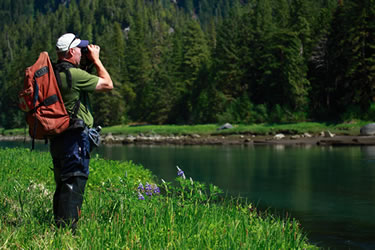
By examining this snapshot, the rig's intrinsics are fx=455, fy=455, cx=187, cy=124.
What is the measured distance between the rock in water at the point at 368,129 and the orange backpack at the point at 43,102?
35609 mm

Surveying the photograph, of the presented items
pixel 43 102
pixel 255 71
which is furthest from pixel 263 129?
pixel 43 102

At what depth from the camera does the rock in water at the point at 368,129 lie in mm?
36531

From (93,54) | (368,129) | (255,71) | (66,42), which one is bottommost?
(368,129)

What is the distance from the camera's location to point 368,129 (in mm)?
36938

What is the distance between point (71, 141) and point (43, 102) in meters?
0.50

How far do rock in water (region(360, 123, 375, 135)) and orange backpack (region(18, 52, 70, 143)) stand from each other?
35609mm

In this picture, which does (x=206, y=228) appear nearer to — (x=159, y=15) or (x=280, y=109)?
(x=280, y=109)

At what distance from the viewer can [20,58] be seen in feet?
265

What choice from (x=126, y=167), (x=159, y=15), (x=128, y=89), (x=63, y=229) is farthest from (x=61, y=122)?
(x=159, y=15)

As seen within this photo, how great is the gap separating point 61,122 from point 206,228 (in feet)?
6.25

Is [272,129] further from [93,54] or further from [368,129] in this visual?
[93,54]

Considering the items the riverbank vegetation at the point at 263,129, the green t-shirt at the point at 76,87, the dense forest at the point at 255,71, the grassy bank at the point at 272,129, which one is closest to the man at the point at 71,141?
the green t-shirt at the point at 76,87

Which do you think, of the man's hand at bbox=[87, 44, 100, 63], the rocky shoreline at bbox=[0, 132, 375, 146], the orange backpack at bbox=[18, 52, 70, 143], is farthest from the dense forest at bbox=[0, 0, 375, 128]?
the orange backpack at bbox=[18, 52, 70, 143]

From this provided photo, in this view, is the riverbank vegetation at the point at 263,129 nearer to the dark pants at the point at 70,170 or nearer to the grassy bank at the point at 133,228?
the grassy bank at the point at 133,228
